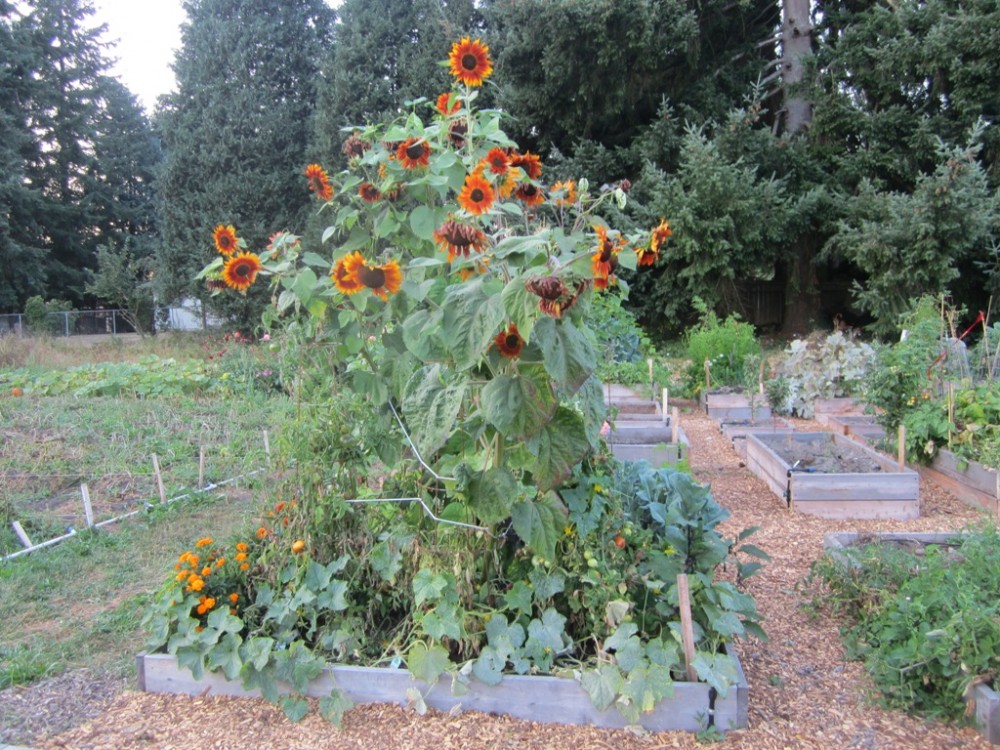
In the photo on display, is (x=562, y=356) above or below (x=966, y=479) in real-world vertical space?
above

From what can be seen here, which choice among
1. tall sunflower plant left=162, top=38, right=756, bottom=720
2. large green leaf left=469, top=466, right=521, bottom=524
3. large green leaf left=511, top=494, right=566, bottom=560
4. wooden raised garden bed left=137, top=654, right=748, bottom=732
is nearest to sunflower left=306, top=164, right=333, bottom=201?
tall sunflower plant left=162, top=38, right=756, bottom=720

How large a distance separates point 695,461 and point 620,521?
138 inches

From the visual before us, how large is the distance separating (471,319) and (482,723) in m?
1.22

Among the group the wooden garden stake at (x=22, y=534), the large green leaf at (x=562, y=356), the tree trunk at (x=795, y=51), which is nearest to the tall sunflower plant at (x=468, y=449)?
the large green leaf at (x=562, y=356)

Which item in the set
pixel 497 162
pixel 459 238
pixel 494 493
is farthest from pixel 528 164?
pixel 494 493

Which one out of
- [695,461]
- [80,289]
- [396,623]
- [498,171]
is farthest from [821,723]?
[80,289]

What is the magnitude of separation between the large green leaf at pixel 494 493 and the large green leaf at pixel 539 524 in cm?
5

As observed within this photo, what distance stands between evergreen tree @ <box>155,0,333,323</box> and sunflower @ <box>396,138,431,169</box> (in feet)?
46.9

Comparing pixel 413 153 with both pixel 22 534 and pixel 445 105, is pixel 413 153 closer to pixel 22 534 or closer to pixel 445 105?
pixel 445 105

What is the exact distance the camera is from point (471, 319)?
180cm

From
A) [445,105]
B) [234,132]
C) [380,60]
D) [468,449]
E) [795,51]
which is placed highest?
[380,60]

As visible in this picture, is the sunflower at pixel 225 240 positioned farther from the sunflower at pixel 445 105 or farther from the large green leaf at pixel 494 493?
the large green leaf at pixel 494 493

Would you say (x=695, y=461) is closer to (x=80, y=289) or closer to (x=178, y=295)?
(x=178, y=295)

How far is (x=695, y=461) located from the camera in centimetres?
578
